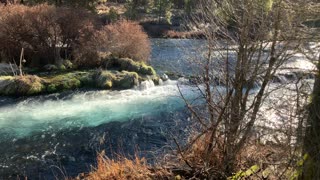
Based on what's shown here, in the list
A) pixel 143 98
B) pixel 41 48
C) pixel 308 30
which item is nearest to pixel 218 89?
pixel 308 30

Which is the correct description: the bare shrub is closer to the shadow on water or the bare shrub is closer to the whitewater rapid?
the whitewater rapid

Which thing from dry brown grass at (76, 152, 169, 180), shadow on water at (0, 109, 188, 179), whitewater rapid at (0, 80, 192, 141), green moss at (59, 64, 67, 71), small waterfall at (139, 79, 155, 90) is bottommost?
shadow on water at (0, 109, 188, 179)

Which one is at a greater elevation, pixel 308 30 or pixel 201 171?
pixel 308 30

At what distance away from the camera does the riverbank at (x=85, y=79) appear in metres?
15.8

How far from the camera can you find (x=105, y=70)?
18.2 metres

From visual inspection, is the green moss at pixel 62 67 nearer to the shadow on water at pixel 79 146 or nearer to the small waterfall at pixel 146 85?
the small waterfall at pixel 146 85

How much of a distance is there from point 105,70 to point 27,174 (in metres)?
9.98

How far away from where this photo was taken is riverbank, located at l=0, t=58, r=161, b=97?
51.7 ft

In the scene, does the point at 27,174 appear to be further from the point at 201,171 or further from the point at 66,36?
the point at 66,36

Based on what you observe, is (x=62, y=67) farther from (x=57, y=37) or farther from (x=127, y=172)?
(x=127, y=172)

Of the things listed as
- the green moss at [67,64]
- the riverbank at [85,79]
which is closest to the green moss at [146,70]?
the riverbank at [85,79]

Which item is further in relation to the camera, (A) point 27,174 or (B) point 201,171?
(A) point 27,174

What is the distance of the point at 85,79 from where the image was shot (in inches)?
675

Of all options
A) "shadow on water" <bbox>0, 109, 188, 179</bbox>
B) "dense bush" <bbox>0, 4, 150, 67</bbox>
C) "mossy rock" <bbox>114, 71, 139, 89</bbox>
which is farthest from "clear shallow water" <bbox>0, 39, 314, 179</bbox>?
"dense bush" <bbox>0, 4, 150, 67</bbox>
